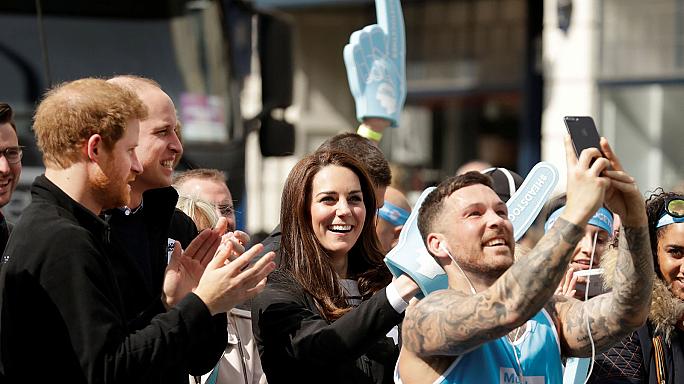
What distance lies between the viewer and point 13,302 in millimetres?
2971

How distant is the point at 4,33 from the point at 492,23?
6099 mm

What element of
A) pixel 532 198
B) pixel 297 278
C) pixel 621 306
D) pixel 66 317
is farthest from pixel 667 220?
pixel 66 317

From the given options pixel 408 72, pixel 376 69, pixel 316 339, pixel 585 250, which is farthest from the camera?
pixel 408 72

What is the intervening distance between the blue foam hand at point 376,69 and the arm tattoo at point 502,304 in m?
2.23

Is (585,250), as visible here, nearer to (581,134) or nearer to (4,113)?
(581,134)

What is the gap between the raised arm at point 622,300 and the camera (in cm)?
339

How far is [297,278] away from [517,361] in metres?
0.86

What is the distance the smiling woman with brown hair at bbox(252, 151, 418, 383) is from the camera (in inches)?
141

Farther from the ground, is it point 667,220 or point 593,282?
point 667,220

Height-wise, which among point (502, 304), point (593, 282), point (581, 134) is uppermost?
point (581, 134)

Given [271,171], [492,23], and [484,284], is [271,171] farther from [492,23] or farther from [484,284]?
[484,284]

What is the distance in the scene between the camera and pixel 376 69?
539 cm

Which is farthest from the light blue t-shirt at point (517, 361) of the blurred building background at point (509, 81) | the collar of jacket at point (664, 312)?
the blurred building background at point (509, 81)

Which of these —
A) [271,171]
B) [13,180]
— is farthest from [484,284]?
[271,171]
